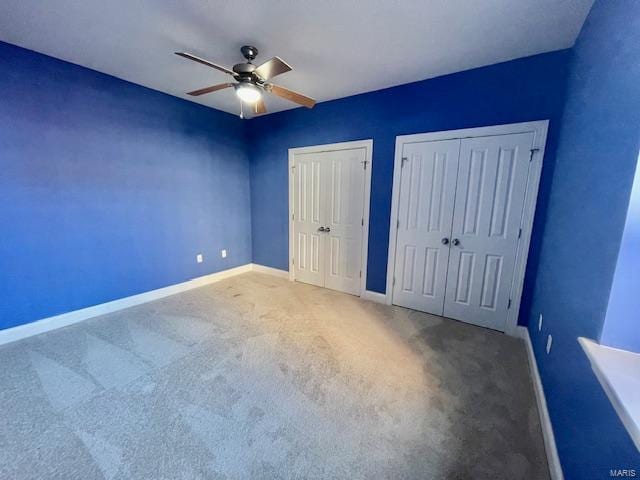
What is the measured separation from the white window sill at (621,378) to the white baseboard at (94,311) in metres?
3.97

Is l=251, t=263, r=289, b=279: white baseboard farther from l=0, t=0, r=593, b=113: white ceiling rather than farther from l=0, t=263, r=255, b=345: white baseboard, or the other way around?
l=0, t=0, r=593, b=113: white ceiling

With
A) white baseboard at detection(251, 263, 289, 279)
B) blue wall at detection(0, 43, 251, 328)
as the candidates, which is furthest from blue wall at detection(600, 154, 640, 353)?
blue wall at detection(0, 43, 251, 328)

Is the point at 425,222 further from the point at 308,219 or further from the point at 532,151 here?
the point at 308,219

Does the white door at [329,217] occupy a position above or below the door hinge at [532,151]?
below

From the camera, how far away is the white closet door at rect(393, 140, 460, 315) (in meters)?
2.70

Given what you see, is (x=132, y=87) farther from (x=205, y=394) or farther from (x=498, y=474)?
(x=498, y=474)

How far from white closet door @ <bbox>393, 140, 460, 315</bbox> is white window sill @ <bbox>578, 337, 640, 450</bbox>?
182cm

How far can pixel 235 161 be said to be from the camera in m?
4.14

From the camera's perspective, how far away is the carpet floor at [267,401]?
129 centimetres

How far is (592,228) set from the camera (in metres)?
1.22

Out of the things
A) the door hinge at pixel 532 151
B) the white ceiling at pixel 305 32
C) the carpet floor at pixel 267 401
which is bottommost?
the carpet floor at pixel 267 401

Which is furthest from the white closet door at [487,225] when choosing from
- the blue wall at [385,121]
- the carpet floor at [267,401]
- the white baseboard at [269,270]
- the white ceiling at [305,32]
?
the white baseboard at [269,270]

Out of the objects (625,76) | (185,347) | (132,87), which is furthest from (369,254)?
(132,87)

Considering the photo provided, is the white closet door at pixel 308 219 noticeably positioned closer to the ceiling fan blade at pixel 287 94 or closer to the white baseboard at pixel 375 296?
the white baseboard at pixel 375 296
